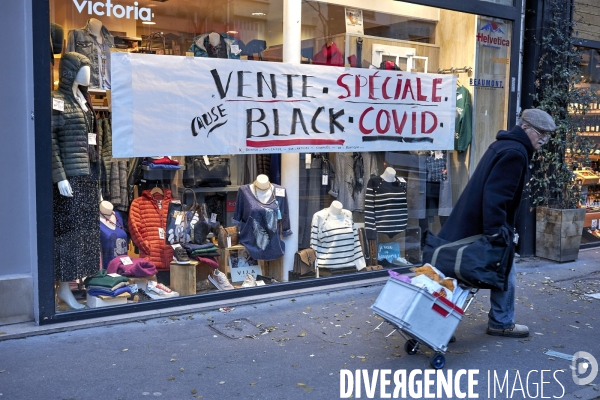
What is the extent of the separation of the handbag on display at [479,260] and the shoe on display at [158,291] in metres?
2.71

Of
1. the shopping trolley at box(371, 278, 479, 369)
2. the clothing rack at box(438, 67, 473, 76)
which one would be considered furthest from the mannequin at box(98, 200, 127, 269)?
the clothing rack at box(438, 67, 473, 76)

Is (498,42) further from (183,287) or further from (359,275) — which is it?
(183,287)

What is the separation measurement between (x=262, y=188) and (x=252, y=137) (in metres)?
0.63

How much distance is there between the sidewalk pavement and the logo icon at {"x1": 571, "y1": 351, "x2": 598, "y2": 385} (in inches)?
2.4

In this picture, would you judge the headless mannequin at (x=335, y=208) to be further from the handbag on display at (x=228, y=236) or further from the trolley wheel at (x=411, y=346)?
the trolley wheel at (x=411, y=346)

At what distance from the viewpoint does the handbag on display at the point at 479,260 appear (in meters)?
5.34

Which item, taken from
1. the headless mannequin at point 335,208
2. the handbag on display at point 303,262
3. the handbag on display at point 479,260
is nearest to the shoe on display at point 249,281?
the handbag on display at point 303,262

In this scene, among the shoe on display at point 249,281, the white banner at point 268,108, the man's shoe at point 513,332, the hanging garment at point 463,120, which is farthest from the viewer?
the hanging garment at point 463,120

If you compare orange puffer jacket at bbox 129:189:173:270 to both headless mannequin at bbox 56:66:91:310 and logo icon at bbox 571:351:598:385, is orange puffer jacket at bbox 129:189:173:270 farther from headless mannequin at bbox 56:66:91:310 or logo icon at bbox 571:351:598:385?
logo icon at bbox 571:351:598:385

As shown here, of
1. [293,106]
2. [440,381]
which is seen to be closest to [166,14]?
[293,106]

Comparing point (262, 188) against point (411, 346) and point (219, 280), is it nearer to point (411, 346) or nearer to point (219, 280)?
point (219, 280)

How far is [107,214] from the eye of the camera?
667 centimetres

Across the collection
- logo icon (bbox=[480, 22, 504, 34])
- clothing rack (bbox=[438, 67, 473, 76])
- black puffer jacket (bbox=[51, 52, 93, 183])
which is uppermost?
logo icon (bbox=[480, 22, 504, 34])

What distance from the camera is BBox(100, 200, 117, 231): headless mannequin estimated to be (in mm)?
6613
